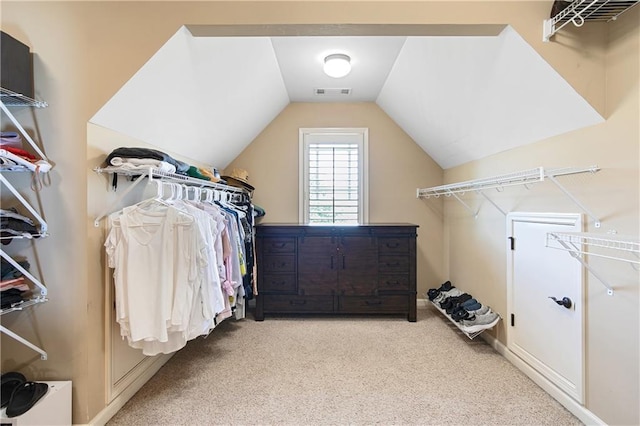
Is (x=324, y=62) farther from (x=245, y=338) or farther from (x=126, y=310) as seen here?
(x=245, y=338)

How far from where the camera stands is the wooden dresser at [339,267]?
319 centimetres

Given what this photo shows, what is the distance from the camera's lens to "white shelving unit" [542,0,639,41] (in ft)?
4.70

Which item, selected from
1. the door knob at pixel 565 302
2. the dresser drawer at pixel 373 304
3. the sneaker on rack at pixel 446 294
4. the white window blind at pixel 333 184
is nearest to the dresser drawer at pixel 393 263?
the dresser drawer at pixel 373 304

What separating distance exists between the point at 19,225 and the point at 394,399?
234 cm

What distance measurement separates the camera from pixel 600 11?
1.51m

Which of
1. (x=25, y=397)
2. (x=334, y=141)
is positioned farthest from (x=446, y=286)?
(x=25, y=397)

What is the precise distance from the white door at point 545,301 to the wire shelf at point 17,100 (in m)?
3.07

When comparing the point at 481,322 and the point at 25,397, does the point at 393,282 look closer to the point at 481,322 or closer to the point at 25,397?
the point at 481,322

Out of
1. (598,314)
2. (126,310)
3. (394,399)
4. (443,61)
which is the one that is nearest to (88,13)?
(126,310)

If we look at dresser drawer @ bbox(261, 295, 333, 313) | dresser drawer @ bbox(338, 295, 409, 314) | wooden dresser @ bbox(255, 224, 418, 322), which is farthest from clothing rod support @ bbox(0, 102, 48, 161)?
dresser drawer @ bbox(338, 295, 409, 314)

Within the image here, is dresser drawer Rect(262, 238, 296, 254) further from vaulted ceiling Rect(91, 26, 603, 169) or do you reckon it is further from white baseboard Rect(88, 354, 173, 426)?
white baseboard Rect(88, 354, 173, 426)

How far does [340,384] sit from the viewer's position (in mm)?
2062

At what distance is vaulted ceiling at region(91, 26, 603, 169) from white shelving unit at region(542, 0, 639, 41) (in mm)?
135

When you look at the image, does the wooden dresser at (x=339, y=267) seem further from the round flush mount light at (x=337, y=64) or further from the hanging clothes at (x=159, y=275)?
the round flush mount light at (x=337, y=64)
